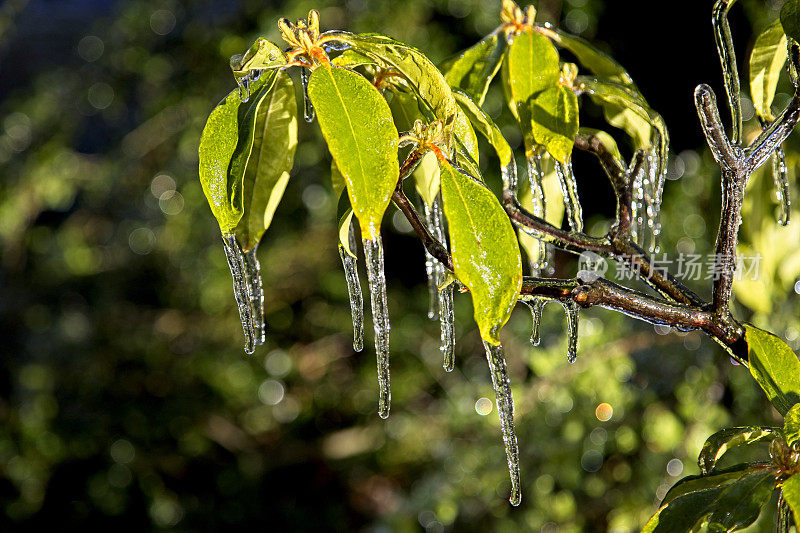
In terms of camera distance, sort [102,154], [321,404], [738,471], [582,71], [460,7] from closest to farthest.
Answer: [738,471] < [582,71] < [460,7] < [102,154] < [321,404]

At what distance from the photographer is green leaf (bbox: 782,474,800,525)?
0.42 metres

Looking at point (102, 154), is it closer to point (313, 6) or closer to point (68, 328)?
point (68, 328)

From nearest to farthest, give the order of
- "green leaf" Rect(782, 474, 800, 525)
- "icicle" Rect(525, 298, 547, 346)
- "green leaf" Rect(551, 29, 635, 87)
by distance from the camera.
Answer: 1. "green leaf" Rect(782, 474, 800, 525)
2. "icicle" Rect(525, 298, 547, 346)
3. "green leaf" Rect(551, 29, 635, 87)

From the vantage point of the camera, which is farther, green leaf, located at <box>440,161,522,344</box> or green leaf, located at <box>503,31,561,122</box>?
green leaf, located at <box>503,31,561,122</box>

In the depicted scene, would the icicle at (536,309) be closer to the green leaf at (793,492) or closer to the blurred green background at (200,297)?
the green leaf at (793,492)

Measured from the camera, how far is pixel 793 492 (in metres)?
0.43

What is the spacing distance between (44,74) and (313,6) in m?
0.93

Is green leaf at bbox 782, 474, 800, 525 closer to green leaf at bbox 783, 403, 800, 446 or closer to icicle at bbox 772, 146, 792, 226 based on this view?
green leaf at bbox 783, 403, 800, 446

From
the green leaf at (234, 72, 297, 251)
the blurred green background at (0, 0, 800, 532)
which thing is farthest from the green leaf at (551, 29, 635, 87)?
the blurred green background at (0, 0, 800, 532)

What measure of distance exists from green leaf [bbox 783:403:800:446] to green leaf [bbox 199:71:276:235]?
371 millimetres

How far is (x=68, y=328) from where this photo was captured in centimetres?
210

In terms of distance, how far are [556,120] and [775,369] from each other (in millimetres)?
242

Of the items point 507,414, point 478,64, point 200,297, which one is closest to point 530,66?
point 478,64

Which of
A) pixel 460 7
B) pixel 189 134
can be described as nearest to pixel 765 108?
pixel 460 7
